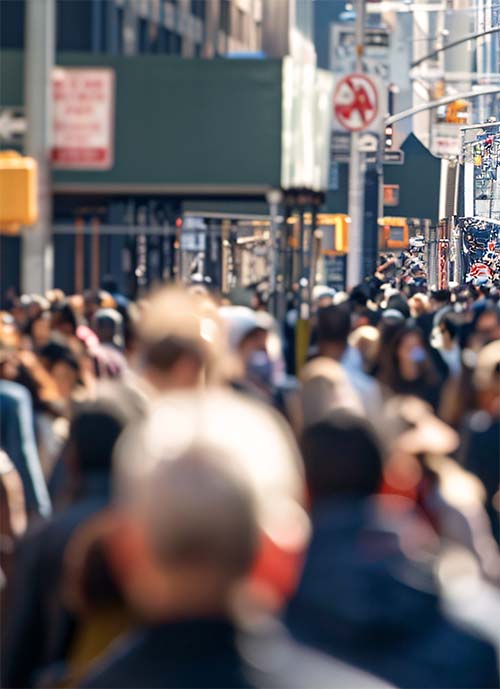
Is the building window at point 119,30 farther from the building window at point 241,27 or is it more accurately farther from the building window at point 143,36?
the building window at point 241,27

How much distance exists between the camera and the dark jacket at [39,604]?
554 centimetres

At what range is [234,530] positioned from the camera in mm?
3143

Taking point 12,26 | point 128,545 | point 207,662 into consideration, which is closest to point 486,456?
point 128,545

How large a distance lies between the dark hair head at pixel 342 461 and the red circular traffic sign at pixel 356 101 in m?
28.6

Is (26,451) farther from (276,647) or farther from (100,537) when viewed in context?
(276,647)

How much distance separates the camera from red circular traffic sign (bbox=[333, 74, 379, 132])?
112 ft

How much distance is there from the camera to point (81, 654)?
473 centimetres

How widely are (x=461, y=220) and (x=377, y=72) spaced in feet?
326

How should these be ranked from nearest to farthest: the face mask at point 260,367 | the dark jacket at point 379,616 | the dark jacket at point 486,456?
the dark jacket at point 379,616 < the dark jacket at point 486,456 < the face mask at point 260,367

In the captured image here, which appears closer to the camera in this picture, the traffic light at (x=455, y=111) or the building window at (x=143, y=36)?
the building window at (x=143, y=36)

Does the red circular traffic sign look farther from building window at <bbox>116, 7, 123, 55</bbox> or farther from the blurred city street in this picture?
A: the blurred city street

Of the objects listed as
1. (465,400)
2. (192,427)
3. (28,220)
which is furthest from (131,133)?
(192,427)

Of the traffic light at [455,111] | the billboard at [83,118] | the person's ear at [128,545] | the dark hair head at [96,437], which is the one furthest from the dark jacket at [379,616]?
the traffic light at [455,111]

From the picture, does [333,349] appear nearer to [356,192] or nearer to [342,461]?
[342,461]
